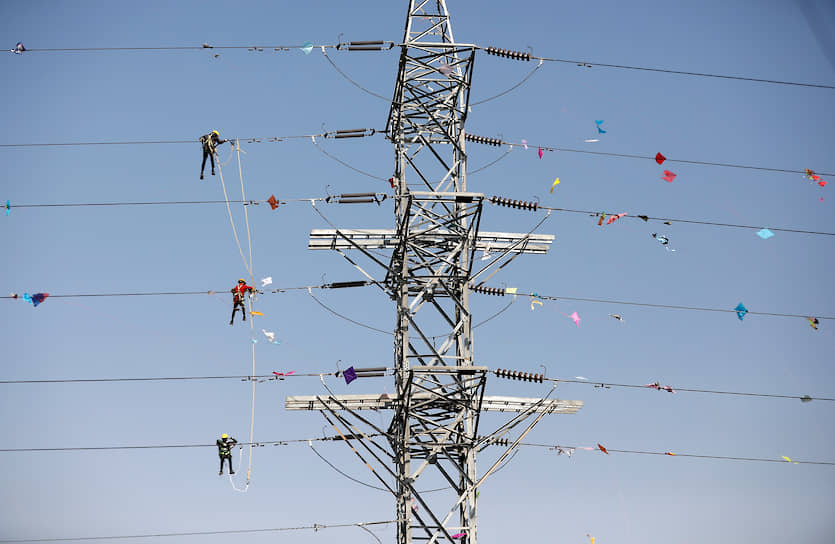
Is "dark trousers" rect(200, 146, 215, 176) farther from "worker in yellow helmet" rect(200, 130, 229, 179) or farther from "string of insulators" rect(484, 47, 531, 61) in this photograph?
"string of insulators" rect(484, 47, 531, 61)

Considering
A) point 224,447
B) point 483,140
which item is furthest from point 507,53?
point 224,447

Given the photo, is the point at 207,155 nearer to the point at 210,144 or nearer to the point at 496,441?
the point at 210,144

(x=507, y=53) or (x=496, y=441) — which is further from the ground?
(x=507, y=53)

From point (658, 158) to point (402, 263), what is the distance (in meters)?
7.71

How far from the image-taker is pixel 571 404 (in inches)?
779

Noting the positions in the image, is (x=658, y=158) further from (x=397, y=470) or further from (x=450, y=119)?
(x=397, y=470)

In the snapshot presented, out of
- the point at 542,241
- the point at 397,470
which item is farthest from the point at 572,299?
the point at 397,470

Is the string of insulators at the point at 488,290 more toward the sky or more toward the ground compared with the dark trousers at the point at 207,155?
more toward the ground

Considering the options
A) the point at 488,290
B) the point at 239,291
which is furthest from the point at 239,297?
the point at 488,290

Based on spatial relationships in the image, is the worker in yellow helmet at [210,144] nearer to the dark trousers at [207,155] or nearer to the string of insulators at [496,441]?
the dark trousers at [207,155]

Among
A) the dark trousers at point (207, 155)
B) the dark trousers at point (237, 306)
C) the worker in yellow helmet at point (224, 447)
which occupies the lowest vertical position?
the worker in yellow helmet at point (224, 447)

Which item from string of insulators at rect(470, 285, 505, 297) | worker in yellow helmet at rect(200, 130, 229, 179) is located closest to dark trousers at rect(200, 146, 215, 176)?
worker in yellow helmet at rect(200, 130, 229, 179)

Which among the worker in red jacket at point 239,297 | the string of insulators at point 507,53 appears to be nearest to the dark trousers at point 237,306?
the worker in red jacket at point 239,297

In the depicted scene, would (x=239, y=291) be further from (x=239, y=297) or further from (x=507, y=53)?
(x=507, y=53)
